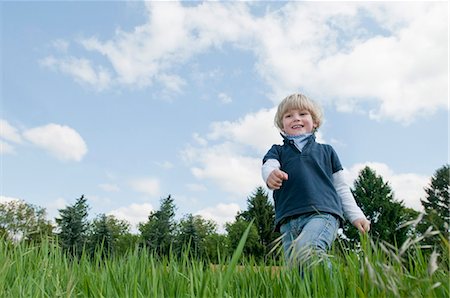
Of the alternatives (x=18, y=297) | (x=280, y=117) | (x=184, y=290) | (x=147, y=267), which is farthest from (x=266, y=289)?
(x=280, y=117)

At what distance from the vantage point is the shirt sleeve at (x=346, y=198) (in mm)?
3449

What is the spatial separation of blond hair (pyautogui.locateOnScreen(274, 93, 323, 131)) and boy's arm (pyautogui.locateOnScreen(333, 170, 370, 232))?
512 mm

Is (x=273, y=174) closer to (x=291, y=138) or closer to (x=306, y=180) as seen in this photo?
(x=306, y=180)

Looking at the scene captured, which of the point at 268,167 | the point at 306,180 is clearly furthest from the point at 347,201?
the point at 268,167

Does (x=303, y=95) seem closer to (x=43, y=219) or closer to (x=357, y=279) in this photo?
(x=357, y=279)

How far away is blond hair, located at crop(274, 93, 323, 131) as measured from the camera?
372 cm

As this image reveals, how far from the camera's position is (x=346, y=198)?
140 inches

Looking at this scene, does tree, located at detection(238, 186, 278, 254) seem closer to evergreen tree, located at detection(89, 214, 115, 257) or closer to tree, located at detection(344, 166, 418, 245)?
tree, located at detection(344, 166, 418, 245)

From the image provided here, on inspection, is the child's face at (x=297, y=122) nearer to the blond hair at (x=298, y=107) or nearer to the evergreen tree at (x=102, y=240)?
the blond hair at (x=298, y=107)

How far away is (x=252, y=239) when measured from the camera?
20.0 metres

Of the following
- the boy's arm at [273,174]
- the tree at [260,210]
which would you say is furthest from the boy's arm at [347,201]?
the tree at [260,210]

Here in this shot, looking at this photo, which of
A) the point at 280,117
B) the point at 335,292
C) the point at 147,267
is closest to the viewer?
the point at 335,292

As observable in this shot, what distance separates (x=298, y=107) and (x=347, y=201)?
0.82 meters

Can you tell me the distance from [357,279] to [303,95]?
1994 mm
